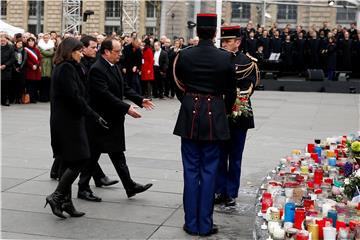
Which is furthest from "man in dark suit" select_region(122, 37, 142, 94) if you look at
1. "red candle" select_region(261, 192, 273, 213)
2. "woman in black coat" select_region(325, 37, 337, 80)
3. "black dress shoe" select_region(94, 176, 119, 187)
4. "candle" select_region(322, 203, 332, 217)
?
"candle" select_region(322, 203, 332, 217)

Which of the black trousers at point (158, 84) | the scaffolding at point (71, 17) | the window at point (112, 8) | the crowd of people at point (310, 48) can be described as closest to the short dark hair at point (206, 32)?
the black trousers at point (158, 84)

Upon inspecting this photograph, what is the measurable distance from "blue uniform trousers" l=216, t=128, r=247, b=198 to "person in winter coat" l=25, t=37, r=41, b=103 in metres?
11.8

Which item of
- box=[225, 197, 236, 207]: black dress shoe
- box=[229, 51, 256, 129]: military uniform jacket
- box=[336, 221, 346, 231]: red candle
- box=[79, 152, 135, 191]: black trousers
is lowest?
box=[225, 197, 236, 207]: black dress shoe

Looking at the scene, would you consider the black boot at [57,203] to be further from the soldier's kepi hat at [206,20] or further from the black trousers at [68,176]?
the soldier's kepi hat at [206,20]

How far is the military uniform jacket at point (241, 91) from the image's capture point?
666 centimetres

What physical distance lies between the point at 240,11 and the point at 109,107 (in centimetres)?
4388

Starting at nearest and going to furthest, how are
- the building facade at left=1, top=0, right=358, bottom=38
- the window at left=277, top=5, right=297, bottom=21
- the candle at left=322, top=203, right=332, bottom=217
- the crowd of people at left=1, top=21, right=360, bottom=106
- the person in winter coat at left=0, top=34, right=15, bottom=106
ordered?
1. the candle at left=322, top=203, right=332, bottom=217
2. the person in winter coat at left=0, top=34, right=15, bottom=106
3. the crowd of people at left=1, top=21, right=360, bottom=106
4. the building facade at left=1, top=0, right=358, bottom=38
5. the window at left=277, top=5, right=297, bottom=21

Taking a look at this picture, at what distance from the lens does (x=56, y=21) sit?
175 ft

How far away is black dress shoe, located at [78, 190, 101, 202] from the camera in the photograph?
7000 millimetres

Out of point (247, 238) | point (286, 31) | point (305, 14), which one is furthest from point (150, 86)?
point (305, 14)

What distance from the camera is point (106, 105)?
692 centimetres

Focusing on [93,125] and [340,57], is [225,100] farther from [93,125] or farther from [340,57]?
[340,57]

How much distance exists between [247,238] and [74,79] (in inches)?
93.0

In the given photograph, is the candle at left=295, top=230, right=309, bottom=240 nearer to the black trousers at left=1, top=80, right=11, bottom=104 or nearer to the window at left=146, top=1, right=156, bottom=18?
the black trousers at left=1, top=80, right=11, bottom=104
